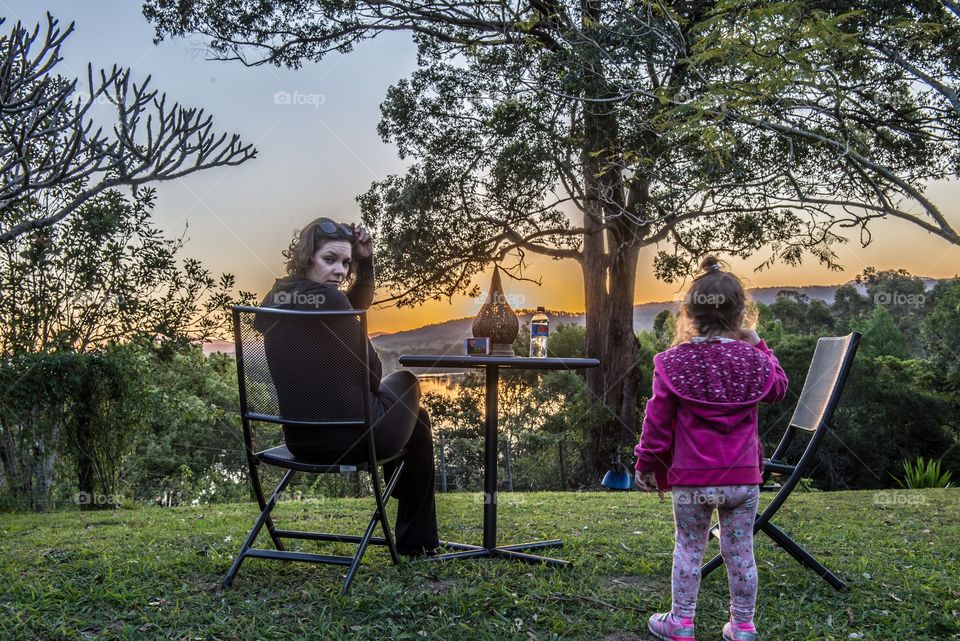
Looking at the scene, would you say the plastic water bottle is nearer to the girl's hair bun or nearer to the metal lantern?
the metal lantern

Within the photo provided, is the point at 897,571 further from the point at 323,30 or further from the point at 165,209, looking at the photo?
the point at 323,30

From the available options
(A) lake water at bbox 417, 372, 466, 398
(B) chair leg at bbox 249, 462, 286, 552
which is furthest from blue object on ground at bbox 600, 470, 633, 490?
(A) lake water at bbox 417, 372, 466, 398

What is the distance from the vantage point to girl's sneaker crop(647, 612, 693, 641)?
2.62m

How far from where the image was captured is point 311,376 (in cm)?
304

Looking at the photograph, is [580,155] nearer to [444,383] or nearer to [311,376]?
[444,383]

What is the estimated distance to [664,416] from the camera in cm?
268

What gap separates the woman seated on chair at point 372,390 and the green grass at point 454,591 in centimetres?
27

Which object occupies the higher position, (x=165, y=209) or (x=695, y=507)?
(x=165, y=209)

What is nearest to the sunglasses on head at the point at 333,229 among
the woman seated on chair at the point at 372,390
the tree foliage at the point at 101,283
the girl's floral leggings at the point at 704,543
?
the woman seated on chair at the point at 372,390

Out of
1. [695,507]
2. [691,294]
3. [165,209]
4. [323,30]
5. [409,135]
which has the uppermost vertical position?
[323,30]

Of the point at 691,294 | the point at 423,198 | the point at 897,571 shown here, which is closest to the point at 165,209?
the point at 423,198

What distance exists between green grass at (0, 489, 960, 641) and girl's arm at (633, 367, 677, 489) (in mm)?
619

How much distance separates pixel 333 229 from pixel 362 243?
25 cm

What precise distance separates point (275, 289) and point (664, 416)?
172cm
